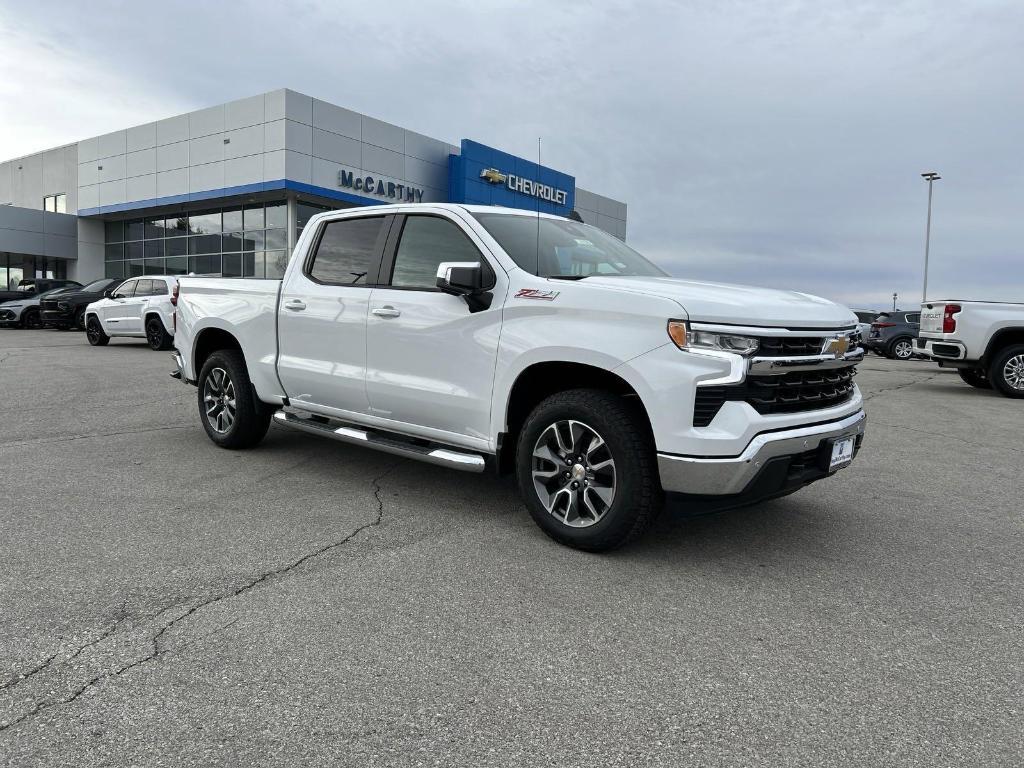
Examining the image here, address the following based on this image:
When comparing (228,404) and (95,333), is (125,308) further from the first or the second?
(228,404)

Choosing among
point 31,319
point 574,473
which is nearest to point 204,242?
point 31,319

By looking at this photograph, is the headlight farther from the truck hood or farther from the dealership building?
the dealership building

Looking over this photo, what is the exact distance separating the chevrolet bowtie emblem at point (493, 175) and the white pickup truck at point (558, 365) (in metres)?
28.8

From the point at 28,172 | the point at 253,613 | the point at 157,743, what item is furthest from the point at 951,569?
the point at 28,172

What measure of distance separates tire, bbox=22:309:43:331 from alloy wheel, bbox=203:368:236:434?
2330 cm

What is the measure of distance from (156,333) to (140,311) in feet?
2.08

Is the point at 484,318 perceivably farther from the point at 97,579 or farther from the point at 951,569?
the point at 951,569

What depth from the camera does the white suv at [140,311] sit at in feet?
54.6

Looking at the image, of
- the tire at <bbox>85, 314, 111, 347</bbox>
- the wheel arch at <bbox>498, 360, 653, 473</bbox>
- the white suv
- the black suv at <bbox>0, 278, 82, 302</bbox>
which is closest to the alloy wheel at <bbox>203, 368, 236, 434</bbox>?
the wheel arch at <bbox>498, 360, 653, 473</bbox>

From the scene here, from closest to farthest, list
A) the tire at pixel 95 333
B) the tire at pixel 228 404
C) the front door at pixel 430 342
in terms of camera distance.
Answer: the front door at pixel 430 342
the tire at pixel 228 404
the tire at pixel 95 333

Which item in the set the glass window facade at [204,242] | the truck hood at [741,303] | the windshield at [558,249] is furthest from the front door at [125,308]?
the truck hood at [741,303]

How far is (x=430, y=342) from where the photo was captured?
4.64 meters

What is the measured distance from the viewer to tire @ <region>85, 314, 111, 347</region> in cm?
1817

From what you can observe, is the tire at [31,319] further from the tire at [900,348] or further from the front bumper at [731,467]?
the tire at [900,348]
